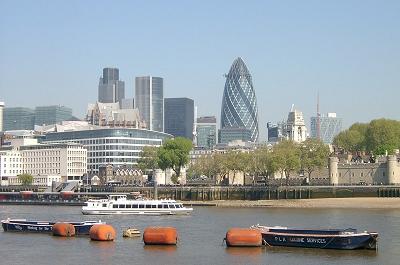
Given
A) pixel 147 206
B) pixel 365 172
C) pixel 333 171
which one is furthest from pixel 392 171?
pixel 147 206

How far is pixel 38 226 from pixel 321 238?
32.4m

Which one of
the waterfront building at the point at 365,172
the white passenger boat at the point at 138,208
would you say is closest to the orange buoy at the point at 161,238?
the white passenger boat at the point at 138,208

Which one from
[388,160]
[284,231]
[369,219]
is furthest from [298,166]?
[284,231]

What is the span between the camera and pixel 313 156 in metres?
177

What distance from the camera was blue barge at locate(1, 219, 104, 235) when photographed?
3179 inches

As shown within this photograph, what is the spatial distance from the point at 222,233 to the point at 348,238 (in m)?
19.9

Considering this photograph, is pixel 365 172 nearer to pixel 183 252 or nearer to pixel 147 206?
pixel 147 206

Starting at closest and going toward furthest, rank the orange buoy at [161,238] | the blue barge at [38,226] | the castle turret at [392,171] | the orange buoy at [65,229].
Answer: the orange buoy at [161,238] → the orange buoy at [65,229] → the blue barge at [38,226] → the castle turret at [392,171]

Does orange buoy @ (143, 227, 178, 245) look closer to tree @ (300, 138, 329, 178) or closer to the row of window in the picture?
the row of window

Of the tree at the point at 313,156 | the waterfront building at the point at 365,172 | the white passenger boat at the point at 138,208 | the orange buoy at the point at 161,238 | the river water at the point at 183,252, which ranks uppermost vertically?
the tree at the point at 313,156

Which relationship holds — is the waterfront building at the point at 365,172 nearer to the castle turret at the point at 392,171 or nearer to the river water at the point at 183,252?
the castle turret at the point at 392,171

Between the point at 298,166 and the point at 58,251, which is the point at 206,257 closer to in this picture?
the point at 58,251

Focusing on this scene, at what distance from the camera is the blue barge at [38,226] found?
265 ft

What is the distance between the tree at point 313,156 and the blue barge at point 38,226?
97.3 m
